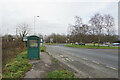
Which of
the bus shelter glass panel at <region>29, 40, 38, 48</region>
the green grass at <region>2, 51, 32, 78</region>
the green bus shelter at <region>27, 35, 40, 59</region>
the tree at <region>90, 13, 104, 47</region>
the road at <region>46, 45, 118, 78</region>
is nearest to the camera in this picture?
the green grass at <region>2, 51, 32, 78</region>

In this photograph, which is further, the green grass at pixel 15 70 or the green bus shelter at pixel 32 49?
the green bus shelter at pixel 32 49

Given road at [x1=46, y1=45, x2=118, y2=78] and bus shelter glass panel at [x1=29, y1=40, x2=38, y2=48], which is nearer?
road at [x1=46, y1=45, x2=118, y2=78]

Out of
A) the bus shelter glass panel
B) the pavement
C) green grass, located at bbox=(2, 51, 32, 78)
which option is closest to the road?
the pavement

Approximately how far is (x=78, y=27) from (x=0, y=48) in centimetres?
2651

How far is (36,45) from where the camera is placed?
7945 mm

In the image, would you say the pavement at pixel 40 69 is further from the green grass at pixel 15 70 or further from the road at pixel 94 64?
the road at pixel 94 64

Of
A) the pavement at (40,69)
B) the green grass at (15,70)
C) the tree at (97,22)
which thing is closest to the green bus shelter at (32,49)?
the pavement at (40,69)

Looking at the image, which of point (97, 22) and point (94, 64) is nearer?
point (94, 64)

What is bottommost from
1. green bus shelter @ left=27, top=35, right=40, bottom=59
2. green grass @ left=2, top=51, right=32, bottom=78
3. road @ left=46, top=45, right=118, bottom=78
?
road @ left=46, top=45, right=118, bottom=78

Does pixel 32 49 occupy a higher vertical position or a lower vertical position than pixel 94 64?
higher

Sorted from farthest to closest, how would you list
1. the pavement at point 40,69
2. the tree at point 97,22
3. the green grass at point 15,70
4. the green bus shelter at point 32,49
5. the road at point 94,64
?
the tree at point 97,22, the green bus shelter at point 32,49, the road at point 94,64, the pavement at point 40,69, the green grass at point 15,70

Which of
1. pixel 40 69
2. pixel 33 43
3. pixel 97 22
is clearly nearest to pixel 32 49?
pixel 33 43

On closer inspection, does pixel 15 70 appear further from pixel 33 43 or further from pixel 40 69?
pixel 33 43

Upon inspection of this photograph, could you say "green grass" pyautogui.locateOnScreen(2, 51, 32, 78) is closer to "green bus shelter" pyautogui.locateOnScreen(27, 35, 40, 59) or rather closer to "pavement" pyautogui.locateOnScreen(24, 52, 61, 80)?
"pavement" pyautogui.locateOnScreen(24, 52, 61, 80)
